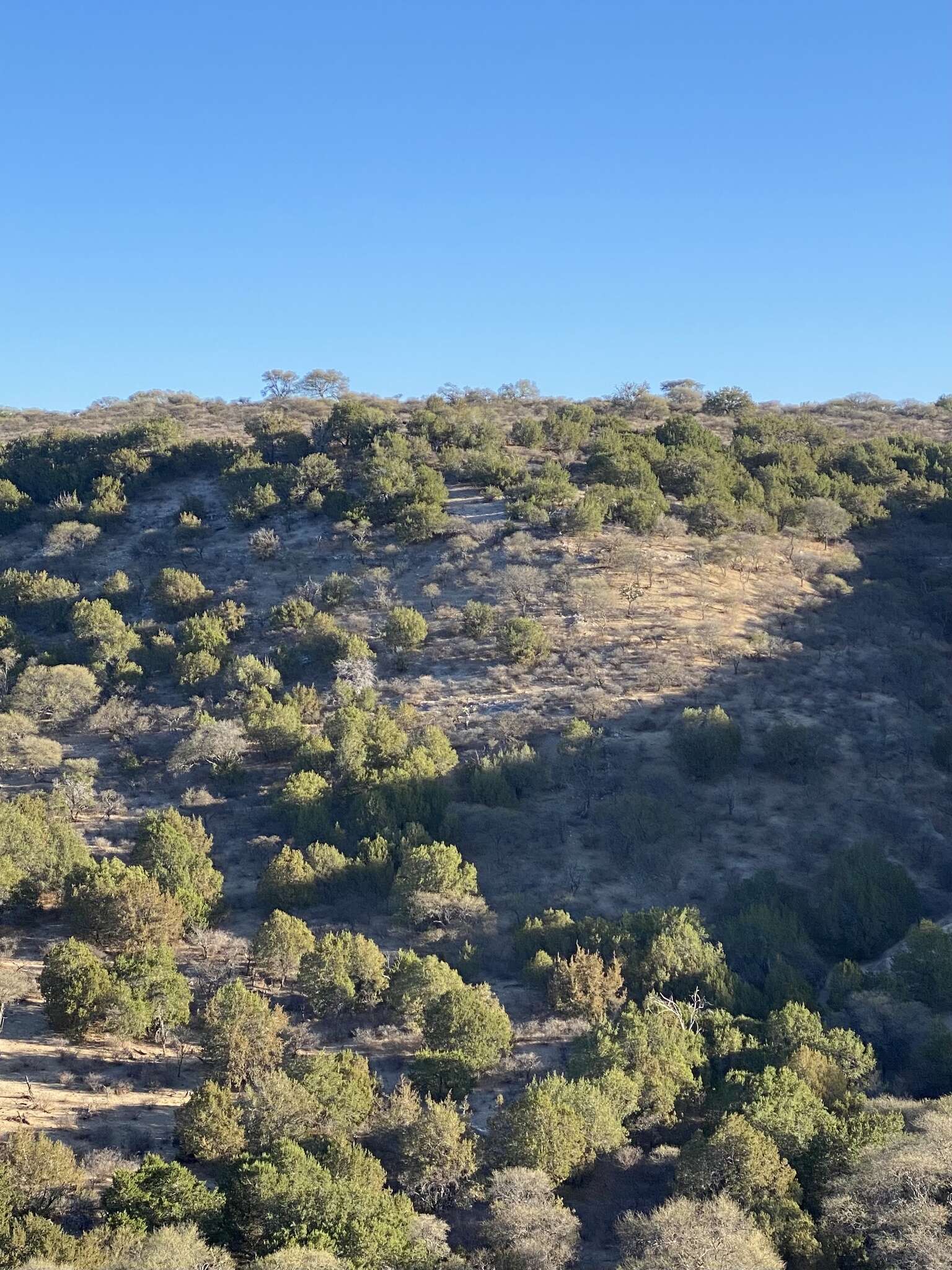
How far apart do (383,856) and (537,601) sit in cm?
1935

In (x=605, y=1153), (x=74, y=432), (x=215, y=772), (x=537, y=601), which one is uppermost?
(x=74, y=432)

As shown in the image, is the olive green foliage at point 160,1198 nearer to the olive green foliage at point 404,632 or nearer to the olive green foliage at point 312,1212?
the olive green foliage at point 312,1212

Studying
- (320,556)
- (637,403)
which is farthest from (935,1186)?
(637,403)

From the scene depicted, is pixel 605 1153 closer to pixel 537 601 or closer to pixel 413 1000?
pixel 413 1000

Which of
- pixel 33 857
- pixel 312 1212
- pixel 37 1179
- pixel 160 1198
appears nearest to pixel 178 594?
pixel 33 857

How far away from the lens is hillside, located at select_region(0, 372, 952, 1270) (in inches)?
787

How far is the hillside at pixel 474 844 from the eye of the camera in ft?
65.6

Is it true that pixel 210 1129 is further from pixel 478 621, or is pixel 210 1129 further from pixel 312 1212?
pixel 478 621

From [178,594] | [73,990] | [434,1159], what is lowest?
[434,1159]

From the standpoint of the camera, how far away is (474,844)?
35094 millimetres

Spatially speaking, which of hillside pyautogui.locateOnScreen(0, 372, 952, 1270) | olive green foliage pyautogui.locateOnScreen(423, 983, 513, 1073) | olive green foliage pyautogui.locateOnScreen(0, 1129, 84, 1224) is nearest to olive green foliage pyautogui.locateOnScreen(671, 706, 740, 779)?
hillside pyautogui.locateOnScreen(0, 372, 952, 1270)

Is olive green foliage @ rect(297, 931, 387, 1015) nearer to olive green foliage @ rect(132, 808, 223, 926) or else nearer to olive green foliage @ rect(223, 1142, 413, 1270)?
olive green foliage @ rect(132, 808, 223, 926)

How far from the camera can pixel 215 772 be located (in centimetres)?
3891

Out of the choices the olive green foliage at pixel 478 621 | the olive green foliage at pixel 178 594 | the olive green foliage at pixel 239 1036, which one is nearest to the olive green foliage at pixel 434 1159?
the olive green foliage at pixel 239 1036
